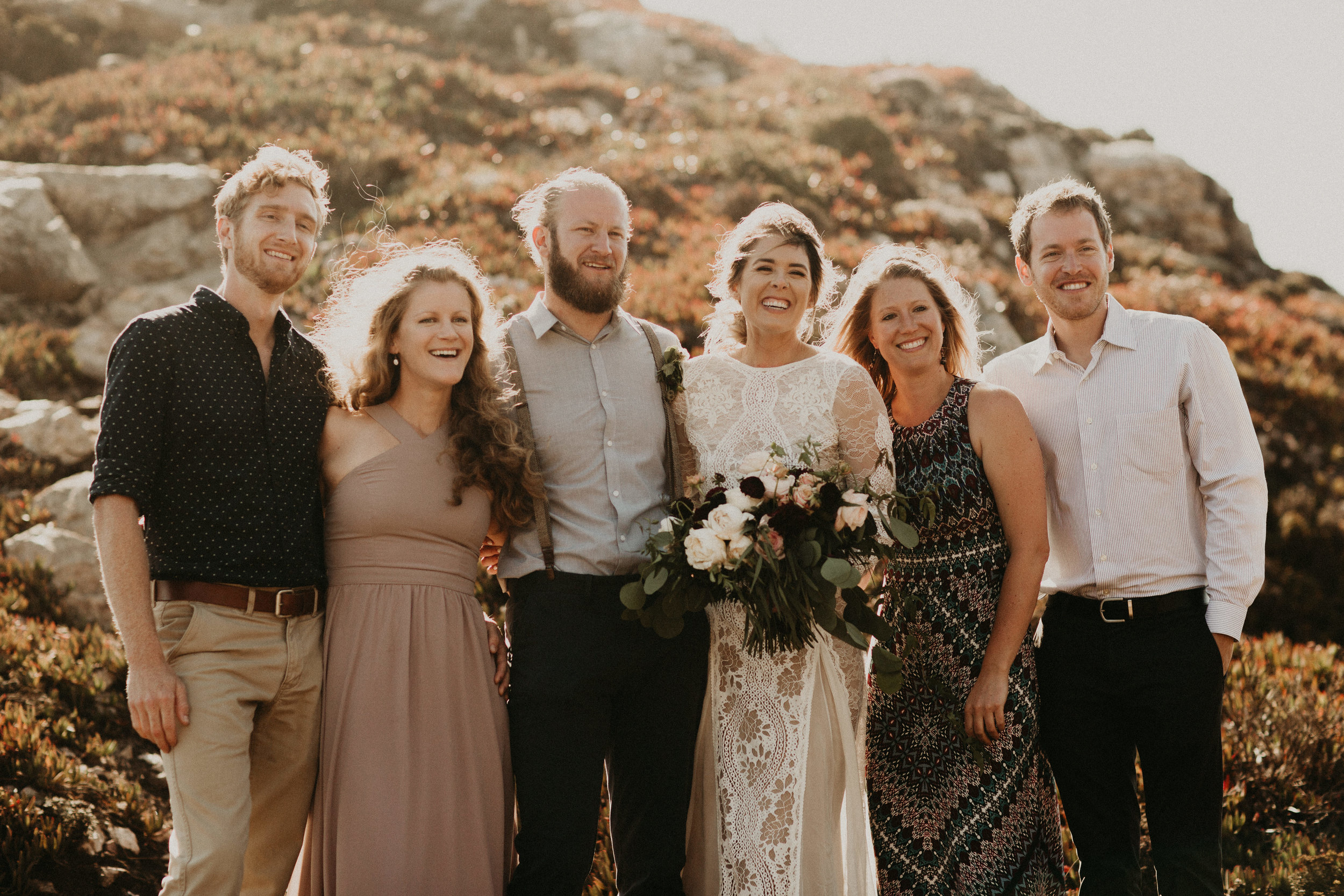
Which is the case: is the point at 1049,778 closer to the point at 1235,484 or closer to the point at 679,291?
the point at 1235,484

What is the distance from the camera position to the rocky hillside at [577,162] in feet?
33.2

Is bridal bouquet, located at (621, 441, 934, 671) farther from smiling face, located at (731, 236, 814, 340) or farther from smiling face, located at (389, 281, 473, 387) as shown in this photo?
smiling face, located at (389, 281, 473, 387)

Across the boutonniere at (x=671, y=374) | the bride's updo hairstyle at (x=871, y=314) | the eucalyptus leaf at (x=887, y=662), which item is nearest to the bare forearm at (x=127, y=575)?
the boutonniere at (x=671, y=374)

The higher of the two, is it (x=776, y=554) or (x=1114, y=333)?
(x=1114, y=333)

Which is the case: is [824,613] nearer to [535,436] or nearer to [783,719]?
[783,719]

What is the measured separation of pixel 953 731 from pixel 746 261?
2021mm

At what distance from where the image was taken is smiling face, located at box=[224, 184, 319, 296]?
11.4 feet

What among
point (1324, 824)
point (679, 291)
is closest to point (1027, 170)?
point (679, 291)

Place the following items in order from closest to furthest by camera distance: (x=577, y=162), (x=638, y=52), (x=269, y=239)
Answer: (x=269, y=239) → (x=577, y=162) → (x=638, y=52)

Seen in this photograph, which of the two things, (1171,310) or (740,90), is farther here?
(740,90)

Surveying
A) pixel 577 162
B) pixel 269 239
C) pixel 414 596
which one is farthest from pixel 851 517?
pixel 577 162

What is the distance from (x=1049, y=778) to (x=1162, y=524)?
1.10 meters

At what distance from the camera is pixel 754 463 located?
3.31 m

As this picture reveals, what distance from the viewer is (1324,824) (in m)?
5.09
